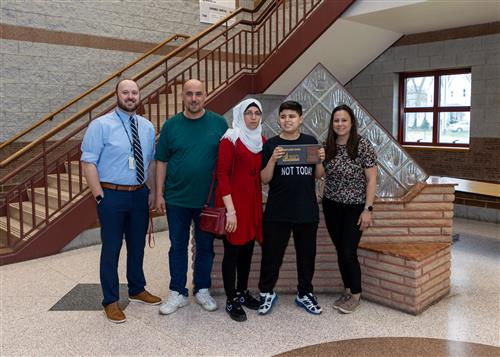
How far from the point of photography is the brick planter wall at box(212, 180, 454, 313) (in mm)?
3109

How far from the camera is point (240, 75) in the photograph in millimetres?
6125

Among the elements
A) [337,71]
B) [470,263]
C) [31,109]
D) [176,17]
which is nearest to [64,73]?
[31,109]

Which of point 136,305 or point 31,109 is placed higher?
point 31,109

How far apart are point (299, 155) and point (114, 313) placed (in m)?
1.57

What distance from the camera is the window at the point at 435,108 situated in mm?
6788

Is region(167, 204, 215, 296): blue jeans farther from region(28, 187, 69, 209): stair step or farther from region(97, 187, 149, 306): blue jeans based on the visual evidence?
region(28, 187, 69, 209): stair step

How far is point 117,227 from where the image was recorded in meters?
2.83

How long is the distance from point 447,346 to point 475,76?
4940 millimetres

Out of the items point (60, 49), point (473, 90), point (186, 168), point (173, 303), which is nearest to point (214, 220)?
point (186, 168)

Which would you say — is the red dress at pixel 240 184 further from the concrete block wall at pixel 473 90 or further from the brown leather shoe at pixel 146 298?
the concrete block wall at pixel 473 90

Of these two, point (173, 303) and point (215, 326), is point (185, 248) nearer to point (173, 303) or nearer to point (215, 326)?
point (173, 303)

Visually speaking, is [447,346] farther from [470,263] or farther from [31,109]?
[31,109]

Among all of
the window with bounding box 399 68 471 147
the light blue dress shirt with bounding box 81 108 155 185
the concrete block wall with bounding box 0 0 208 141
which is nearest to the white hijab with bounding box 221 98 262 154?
the light blue dress shirt with bounding box 81 108 155 185

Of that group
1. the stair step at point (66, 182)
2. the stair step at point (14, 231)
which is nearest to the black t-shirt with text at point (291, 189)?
the stair step at point (14, 231)
